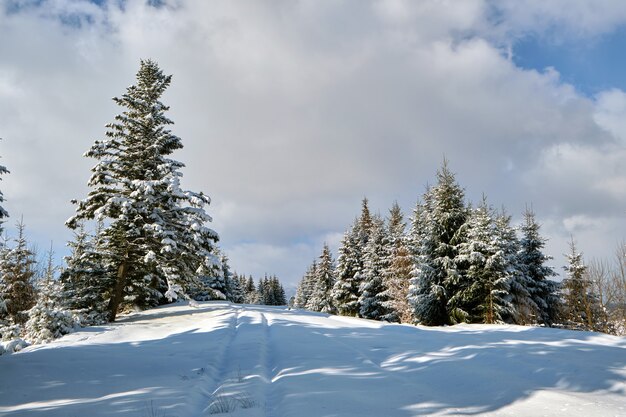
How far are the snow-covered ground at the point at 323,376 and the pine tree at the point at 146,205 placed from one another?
7067 millimetres

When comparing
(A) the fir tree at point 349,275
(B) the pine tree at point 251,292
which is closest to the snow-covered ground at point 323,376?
(A) the fir tree at point 349,275

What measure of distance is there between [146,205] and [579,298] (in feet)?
108

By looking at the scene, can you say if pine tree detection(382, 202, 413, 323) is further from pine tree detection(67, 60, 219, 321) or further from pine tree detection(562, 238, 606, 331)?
pine tree detection(67, 60, 219, 321)

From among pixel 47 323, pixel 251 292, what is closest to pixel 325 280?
pixel 47 323

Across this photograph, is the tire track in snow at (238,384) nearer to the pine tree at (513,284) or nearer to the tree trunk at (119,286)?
the tree trunk at (119,286)

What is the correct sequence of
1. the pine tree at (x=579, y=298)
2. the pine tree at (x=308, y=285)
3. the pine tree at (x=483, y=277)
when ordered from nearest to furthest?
the pine tree at (x=483, y=277)
the pine tree at (x=579, y=298)
the pine tree at (x=308, y=285)

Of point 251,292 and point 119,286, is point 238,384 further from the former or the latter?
point 251,292

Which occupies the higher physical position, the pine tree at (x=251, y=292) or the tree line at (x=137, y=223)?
the tree line at (x=137, y=223)

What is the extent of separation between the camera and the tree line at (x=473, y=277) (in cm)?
2380

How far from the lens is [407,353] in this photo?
824cm

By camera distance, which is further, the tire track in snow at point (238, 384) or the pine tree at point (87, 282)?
the pine tree at point (87, 282)

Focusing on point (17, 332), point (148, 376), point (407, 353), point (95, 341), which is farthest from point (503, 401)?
point (17, 332)

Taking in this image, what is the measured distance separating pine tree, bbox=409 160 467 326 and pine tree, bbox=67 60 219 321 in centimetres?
1505

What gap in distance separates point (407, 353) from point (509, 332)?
429 cm
